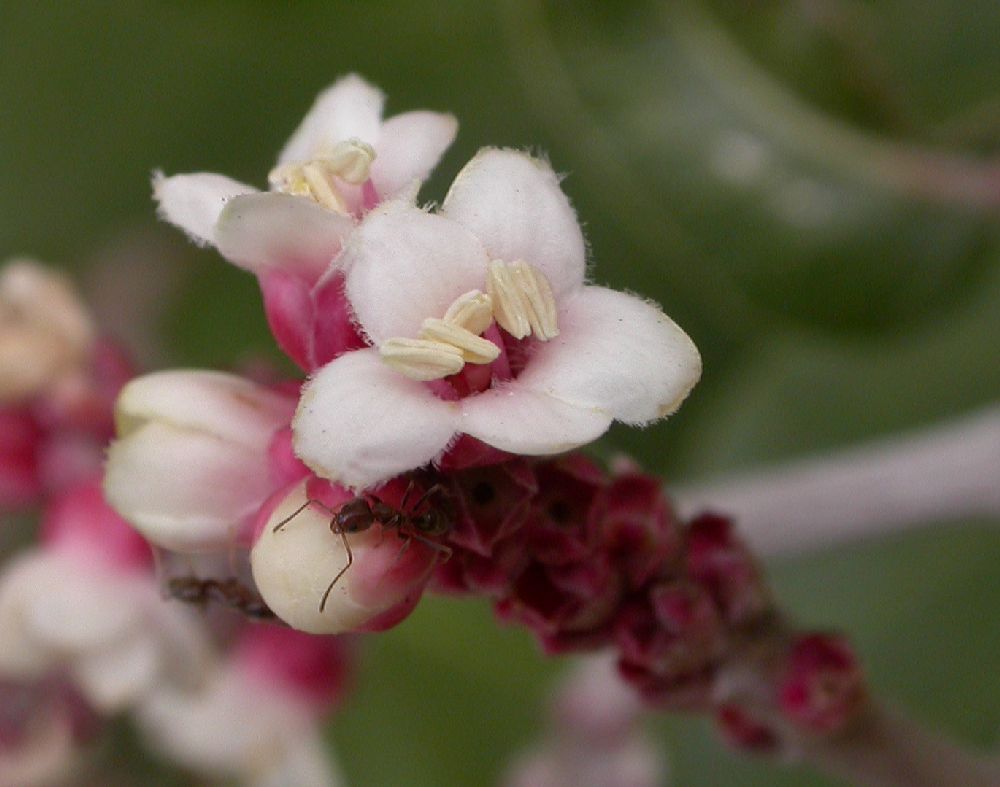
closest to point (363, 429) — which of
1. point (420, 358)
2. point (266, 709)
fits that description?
point (420, 358)

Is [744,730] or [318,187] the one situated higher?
[318,187]

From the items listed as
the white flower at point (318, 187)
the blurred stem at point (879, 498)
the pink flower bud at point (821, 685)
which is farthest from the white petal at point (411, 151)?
the blurred stem at point (879, 498)

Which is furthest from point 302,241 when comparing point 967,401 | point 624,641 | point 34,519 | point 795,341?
point 34,519

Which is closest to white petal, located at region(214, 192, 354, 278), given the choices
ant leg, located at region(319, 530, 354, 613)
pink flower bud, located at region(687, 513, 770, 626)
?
ant leg, located at region(319, 530, 354, 613)

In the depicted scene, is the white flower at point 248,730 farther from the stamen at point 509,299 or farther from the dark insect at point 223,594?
the stamen at point 509,299

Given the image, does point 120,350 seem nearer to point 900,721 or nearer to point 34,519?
point 900,721

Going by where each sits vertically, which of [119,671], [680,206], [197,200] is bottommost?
[119,671]

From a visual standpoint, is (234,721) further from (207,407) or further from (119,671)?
(207,407)
